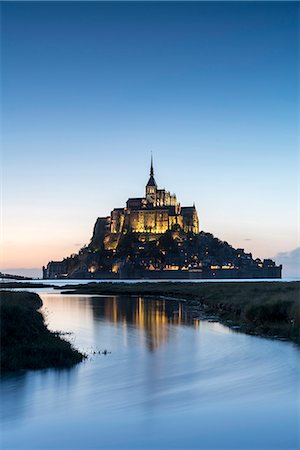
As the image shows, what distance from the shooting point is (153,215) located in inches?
5674

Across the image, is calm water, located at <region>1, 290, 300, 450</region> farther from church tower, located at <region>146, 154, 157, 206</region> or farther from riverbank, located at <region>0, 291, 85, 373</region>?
church tower, located at <region>146, 154, 157, 206</region>

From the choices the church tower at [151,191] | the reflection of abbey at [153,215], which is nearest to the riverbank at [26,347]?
the reflection of abbey at [153,215]

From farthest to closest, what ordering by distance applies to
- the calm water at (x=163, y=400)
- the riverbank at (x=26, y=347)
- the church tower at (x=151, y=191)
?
the church tower at (x=151, y=191) < the riverbank at (x=26, y=347) < the calm water at (x=163, y=400)

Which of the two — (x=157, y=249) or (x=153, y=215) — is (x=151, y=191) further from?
(x=157, y=249)

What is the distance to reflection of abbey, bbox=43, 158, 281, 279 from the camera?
452ft

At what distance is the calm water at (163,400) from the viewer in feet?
26.1

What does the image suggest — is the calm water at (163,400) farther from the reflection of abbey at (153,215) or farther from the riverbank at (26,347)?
the reflection of abbey at (153,215)

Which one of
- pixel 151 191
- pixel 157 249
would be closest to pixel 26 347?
pixel 157 249

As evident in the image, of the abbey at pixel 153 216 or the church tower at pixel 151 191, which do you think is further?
the church tower at pixel 151 191

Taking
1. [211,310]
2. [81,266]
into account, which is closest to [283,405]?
[211,310]

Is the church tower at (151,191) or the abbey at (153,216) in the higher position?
the church tower at (151,191)

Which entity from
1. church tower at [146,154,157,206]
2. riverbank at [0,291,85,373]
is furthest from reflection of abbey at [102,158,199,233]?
riverbank at [0,291,85,373]

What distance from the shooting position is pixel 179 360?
15156 millimetres

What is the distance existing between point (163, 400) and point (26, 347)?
14.1 ft
